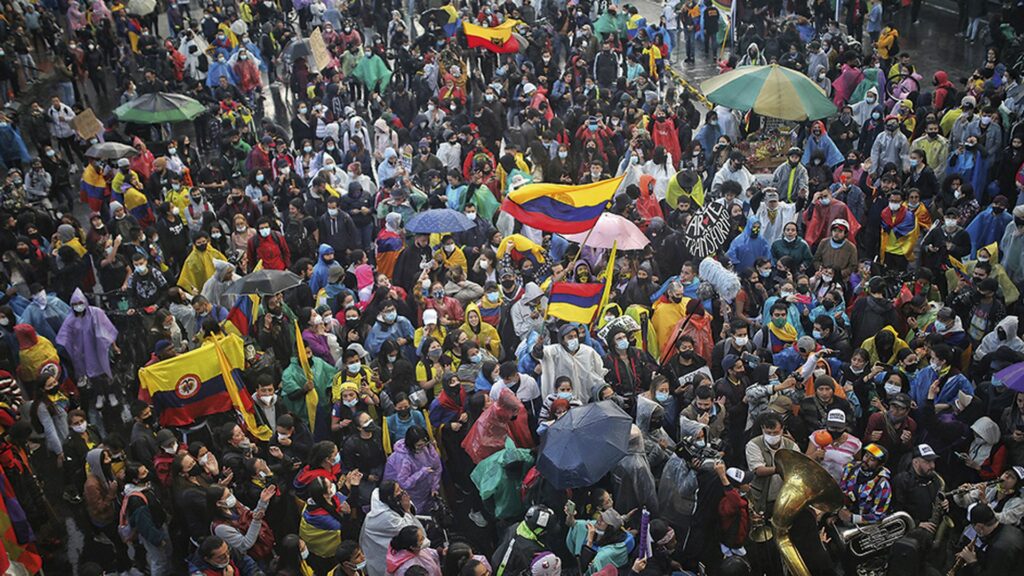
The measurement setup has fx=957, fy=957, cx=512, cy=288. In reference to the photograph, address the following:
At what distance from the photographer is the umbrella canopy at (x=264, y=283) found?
960cm

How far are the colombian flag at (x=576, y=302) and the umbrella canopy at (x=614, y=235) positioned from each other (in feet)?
2.75

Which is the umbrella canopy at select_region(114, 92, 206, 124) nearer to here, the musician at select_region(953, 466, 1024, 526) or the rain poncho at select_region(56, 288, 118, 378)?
the rain poncho at select_region(56, 288, 118, 378)

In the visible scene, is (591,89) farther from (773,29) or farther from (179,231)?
(179,231)

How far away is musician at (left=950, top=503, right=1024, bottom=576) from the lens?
6449 mm

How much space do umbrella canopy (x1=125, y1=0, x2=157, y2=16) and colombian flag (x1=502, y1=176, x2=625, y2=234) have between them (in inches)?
570

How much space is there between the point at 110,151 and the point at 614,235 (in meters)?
7.90

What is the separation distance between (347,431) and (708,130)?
8.26 metres

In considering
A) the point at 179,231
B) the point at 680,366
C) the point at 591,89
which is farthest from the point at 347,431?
the point at 591,89

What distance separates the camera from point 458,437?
325 inches

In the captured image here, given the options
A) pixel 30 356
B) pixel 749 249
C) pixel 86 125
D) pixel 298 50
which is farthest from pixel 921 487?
pixel 298 50

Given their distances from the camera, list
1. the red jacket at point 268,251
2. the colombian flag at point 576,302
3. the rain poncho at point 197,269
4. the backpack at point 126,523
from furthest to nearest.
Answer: the red jacket at point 268,251
the rain poncho at point 197,269
the colombian flag at point 576,302
the backpack at point 126,523

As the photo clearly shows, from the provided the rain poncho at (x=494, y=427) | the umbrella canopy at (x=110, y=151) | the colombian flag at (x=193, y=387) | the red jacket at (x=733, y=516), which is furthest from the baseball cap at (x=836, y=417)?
the umbrella canopy at (x=110, y=151)

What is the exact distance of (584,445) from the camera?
7066mm

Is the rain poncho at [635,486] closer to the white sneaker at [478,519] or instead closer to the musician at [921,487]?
the white sneaker at [478,519]
